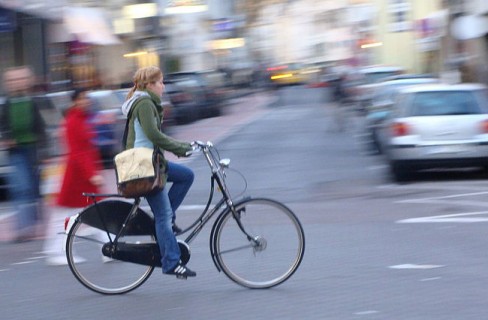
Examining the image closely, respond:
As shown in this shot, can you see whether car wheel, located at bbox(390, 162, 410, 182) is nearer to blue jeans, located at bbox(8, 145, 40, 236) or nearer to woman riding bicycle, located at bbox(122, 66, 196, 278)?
blue jeans, located at bbox(8, 145, 40, 236)

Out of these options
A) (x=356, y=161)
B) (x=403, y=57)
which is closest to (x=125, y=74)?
(x=403, y=57)

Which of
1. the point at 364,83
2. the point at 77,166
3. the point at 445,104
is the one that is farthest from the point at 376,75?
the point at 77,166

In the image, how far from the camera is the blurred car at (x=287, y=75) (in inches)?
2972

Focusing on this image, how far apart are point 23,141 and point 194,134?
1919 cm

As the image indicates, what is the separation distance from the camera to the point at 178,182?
7.82 meters

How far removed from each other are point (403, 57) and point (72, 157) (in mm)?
57231

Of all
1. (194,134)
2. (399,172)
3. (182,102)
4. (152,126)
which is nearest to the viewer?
(152,126)

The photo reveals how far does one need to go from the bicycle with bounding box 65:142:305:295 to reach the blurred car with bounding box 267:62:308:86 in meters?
65.7

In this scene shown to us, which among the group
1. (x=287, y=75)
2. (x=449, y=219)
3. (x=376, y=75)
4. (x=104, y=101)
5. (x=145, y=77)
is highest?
(x=145, y=77)

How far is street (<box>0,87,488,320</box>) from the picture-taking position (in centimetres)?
718

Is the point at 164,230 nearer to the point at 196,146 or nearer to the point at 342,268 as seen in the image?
the point at 196,146

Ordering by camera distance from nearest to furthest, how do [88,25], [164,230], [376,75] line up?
1. [164,230]
2. [376,75]
3. [88,25]

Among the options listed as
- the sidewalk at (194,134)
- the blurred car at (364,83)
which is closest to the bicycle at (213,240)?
the sidewalk at (194,134)

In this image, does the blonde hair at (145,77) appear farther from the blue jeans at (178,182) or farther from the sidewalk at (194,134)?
→ the sidewalk at (194,134)
